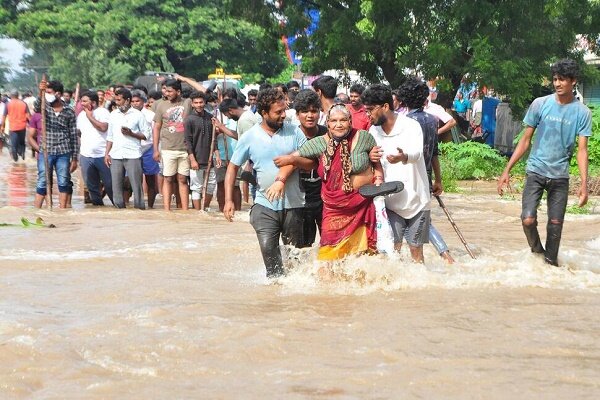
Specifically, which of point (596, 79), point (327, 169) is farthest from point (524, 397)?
point (596, 79)

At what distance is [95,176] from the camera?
47.7 ft

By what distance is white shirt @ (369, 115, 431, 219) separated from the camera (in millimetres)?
7633

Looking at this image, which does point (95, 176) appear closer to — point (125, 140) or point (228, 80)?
point (125, 140)

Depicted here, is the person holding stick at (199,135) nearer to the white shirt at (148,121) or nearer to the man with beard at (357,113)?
the white shirt at (148,121)

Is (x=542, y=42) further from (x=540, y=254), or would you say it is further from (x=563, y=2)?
(x=540, y=254)

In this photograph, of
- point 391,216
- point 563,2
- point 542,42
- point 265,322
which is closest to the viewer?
point 265,322

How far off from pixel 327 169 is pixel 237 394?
2561mm

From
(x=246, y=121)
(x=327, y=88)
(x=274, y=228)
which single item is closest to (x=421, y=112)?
(x=274, y=228)

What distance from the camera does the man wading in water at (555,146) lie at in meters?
8.00

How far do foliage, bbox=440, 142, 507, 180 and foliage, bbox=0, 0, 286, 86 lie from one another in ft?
83.9

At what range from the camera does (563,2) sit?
18.8m

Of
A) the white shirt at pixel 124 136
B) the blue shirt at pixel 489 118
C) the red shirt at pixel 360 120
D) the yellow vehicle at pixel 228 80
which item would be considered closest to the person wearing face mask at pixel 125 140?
the white shirt at pixel 124 136

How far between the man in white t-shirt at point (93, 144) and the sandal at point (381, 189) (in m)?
7.39

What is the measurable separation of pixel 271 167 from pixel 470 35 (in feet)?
44.5
